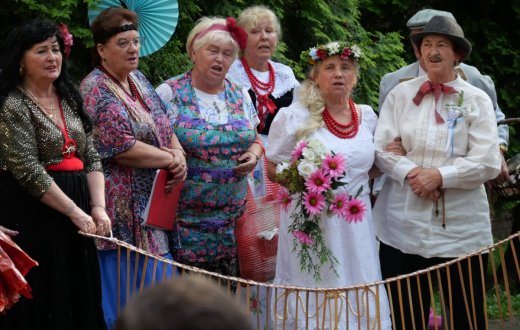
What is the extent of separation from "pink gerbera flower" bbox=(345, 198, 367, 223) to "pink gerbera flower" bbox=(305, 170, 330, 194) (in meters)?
0.23

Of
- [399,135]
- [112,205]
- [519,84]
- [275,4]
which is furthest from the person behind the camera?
[519,84]

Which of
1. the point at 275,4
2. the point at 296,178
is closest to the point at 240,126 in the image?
the point at 296,178

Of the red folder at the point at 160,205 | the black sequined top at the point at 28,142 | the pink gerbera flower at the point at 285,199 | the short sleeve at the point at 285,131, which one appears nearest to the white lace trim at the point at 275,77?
the short sleeve at the point at 285,131

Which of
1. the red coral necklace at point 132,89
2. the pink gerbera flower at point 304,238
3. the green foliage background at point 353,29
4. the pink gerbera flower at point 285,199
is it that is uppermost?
the green foliage background at point 353,29

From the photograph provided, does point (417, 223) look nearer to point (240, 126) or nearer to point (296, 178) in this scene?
point (296, 178)

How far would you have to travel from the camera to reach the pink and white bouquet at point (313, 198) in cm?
490

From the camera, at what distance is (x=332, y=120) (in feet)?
17.3

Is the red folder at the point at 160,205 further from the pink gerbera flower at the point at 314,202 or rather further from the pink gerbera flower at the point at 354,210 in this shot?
the pink gerbera flower at the point at 354,210

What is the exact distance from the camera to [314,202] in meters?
4.95

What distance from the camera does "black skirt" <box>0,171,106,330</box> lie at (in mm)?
4109

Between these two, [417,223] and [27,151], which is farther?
[417,223]

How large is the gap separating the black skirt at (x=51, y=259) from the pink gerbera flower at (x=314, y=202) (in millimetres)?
1232

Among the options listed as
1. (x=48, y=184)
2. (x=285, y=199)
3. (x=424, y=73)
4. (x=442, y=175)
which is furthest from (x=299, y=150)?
(x=48, y=184)

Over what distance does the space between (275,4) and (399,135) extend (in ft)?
8.78
